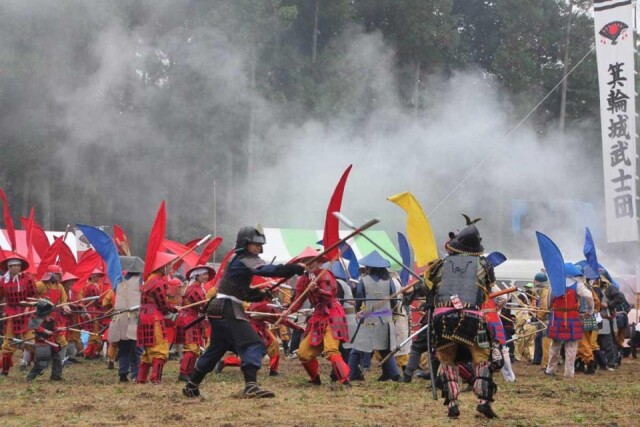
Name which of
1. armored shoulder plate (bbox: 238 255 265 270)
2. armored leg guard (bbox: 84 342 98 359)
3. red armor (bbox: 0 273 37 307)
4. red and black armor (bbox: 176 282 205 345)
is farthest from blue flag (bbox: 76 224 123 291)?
armored leg guard (bbox: 84 342 98 359)

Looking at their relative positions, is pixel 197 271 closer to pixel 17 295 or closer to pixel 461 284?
pixel 17 295

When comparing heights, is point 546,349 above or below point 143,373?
above

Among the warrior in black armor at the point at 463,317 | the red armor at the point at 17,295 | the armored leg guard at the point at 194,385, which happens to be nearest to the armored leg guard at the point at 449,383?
the warrior in black armor at the point at 463,317

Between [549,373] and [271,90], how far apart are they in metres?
20.4

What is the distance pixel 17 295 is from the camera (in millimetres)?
13078

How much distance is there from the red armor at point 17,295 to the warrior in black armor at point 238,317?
14.1ft

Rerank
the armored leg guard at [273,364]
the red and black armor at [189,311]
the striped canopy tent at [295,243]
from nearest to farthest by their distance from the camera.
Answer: the red and black armor at [189,311] < the armored leg guard at [273,364] < the striped canopy tent at [295,243]

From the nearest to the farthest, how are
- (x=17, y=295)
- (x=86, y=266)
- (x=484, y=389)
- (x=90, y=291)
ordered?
(x=484, y=389) < (x=17, y=295) < (x=86, y=266) < (x=90, y=291)

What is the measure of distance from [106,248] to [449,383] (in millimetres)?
5683

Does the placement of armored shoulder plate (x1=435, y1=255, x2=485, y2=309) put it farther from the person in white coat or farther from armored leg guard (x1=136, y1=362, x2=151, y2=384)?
the person in white coat

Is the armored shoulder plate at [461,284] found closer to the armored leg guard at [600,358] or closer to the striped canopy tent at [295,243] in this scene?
the armored leg guard at [600,358]

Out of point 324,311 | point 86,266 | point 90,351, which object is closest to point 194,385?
point 324,311

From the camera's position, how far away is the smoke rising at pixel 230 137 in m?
29.8

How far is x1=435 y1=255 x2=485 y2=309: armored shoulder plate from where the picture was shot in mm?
8406
